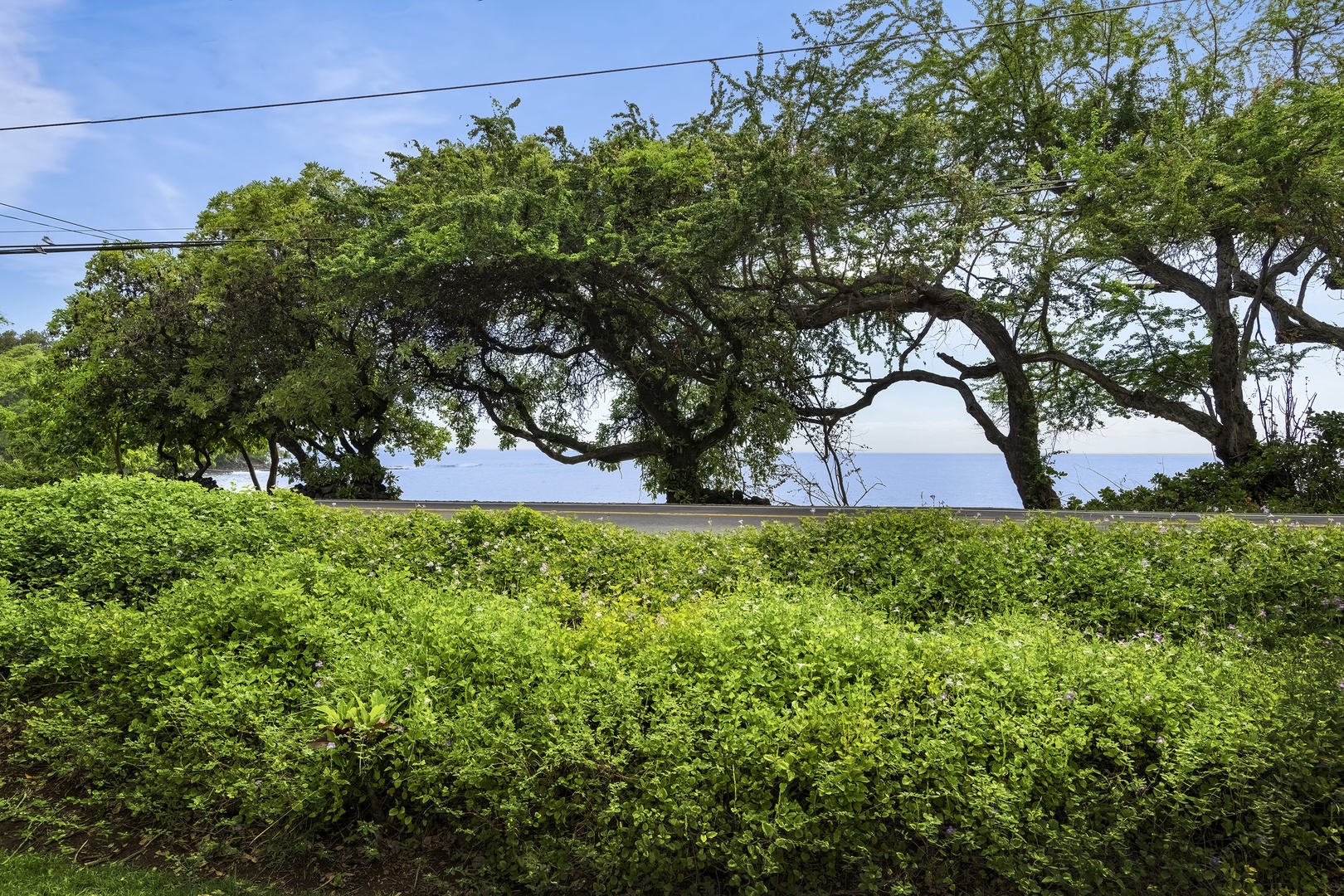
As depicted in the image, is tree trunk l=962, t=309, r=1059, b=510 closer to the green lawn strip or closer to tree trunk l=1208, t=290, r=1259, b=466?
tree trunk l=1208, t=290, r=1259, b=466

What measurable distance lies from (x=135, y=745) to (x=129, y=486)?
4.84 meters

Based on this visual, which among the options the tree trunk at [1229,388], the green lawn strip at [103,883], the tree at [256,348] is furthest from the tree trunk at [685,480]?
the green lawn strip at [103,883]

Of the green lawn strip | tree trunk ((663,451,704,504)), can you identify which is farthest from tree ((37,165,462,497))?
the green lawn strip

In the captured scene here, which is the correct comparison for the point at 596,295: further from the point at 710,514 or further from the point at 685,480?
the point at 710,514

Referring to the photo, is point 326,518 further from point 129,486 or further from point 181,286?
point 181,286

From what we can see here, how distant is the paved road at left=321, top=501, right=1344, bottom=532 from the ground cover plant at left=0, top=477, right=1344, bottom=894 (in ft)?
13.0

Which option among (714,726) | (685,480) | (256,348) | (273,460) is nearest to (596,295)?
(685,480)

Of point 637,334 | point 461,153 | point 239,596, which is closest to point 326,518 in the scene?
point 239,596

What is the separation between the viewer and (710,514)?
12359 millimetres

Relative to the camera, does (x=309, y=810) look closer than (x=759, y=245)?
Yes

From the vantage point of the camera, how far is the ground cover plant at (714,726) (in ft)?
11.6

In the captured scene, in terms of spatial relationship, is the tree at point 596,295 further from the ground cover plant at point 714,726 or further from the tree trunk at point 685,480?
the ground cover plant at point 714,726

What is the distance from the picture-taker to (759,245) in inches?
552

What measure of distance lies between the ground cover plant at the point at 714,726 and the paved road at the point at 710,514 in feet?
13.0
